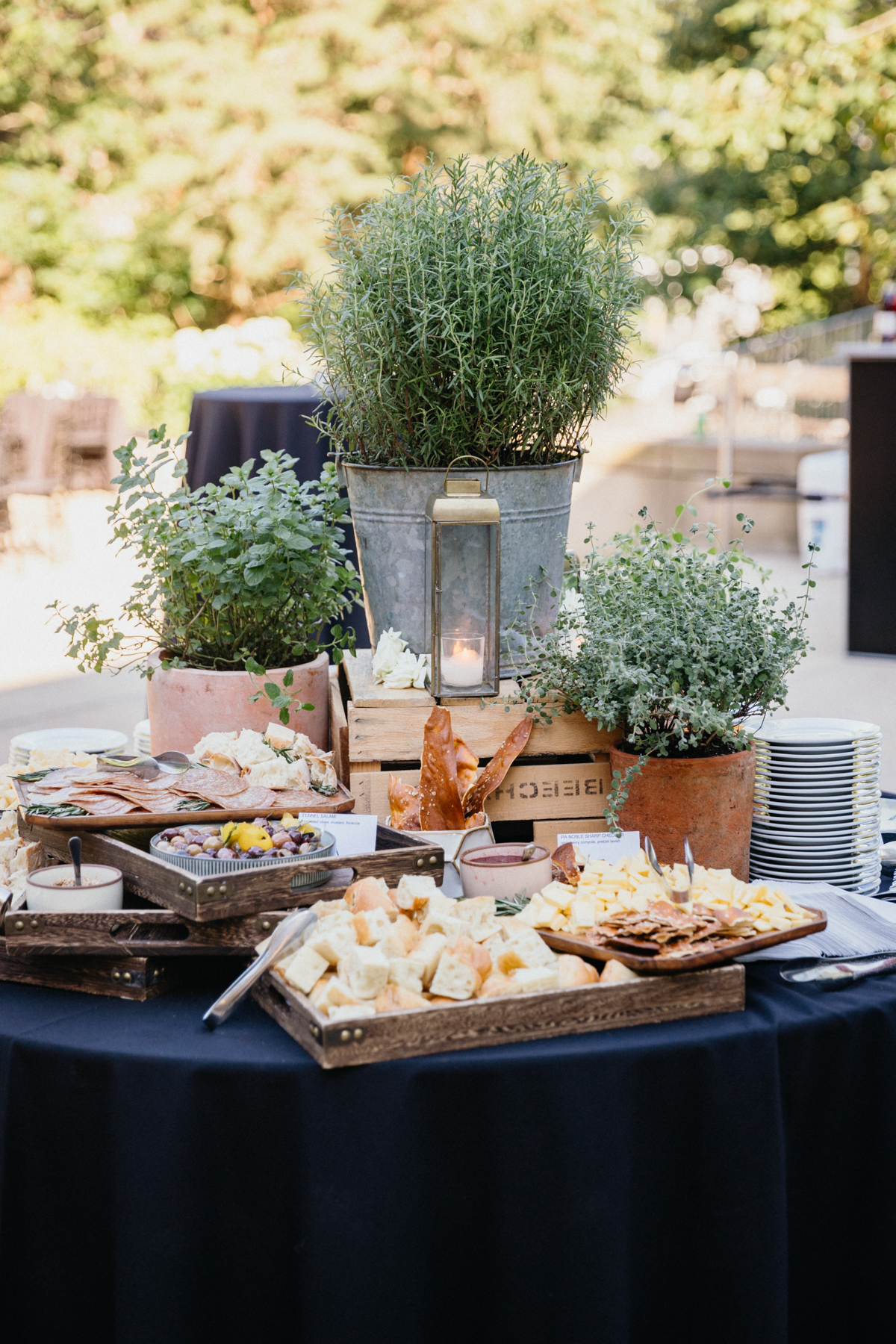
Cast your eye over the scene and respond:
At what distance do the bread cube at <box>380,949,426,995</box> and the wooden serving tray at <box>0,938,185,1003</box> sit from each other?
0.31 m

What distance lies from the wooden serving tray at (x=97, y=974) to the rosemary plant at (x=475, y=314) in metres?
0.93

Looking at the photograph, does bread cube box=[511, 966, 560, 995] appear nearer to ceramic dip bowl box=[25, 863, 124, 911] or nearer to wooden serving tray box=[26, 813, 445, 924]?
wooden serving tray box=[26, 813, 445, 924]

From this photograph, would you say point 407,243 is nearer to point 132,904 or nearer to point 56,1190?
point 132,904

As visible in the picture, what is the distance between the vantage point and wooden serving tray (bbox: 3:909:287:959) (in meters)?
1.47

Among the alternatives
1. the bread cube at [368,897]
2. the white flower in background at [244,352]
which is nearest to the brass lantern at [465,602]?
the bread cube at [368,897]

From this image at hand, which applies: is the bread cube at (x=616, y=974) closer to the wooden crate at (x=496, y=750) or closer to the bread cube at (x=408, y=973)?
the bread cube at (x=408, y=973)

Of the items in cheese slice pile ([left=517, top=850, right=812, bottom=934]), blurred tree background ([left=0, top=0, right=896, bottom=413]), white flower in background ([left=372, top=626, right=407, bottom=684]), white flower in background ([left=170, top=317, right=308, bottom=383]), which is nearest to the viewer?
cheese slice pile ([left=517, top=850, right=812, bottom=934])

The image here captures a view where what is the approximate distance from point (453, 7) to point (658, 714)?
16.7 m

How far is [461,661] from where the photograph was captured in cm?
202

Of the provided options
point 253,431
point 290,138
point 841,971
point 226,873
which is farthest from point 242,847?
point 290,138

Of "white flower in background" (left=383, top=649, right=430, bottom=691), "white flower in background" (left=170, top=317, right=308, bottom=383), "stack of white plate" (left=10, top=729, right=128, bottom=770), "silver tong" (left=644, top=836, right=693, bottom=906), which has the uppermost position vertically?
"white flower in background" (left=170, top=317, right=308, bottom=383)

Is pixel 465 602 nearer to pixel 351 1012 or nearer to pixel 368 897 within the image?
pixel 368 897

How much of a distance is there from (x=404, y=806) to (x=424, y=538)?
1.59ft

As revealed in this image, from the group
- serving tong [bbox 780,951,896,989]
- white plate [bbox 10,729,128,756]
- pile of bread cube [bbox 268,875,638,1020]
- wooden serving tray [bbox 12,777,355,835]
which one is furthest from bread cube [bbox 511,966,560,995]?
white plate [bbox 10,729,128,756]
